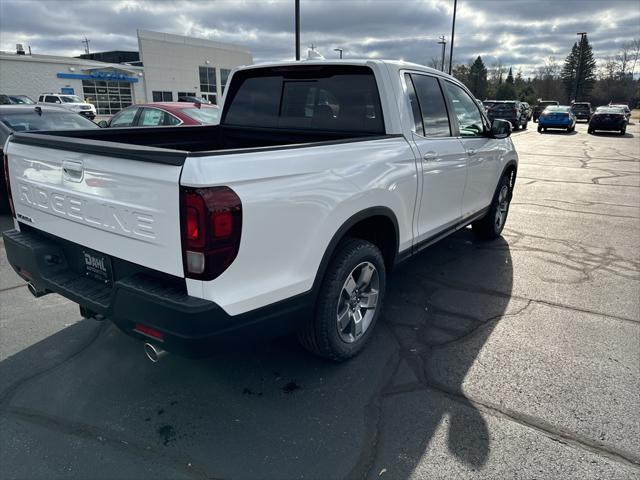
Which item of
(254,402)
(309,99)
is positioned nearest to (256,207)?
(254,402)

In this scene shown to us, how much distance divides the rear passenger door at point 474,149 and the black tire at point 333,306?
6.47 ft

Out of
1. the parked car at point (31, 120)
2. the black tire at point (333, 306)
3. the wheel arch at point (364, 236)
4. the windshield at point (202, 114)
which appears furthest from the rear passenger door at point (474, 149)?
the parked car at point (31, 120)

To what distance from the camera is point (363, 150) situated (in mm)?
3070

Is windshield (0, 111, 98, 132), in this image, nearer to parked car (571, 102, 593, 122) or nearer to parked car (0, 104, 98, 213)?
parked car (0, 104, 98, 213)

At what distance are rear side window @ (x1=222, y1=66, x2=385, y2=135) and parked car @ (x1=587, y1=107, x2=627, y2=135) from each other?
29.2 metres

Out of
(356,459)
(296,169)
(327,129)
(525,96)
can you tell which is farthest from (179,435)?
(525,96)

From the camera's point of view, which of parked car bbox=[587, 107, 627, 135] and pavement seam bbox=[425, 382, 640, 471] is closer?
pavement seam bbox=[425, 382, 640, 471]

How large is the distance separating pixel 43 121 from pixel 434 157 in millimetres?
6847

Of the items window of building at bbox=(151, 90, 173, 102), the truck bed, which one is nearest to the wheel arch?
the truck bed

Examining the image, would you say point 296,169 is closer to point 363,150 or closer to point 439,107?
point 363,150

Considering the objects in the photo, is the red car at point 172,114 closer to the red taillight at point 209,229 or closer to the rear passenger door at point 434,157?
the rear passenger door at point 434,157

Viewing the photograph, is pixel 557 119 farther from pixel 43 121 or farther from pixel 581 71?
pixel 581 71

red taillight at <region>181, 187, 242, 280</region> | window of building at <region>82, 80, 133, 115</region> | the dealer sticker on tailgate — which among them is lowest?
the dealer sticker on tailgate

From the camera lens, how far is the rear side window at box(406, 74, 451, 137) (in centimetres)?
395
